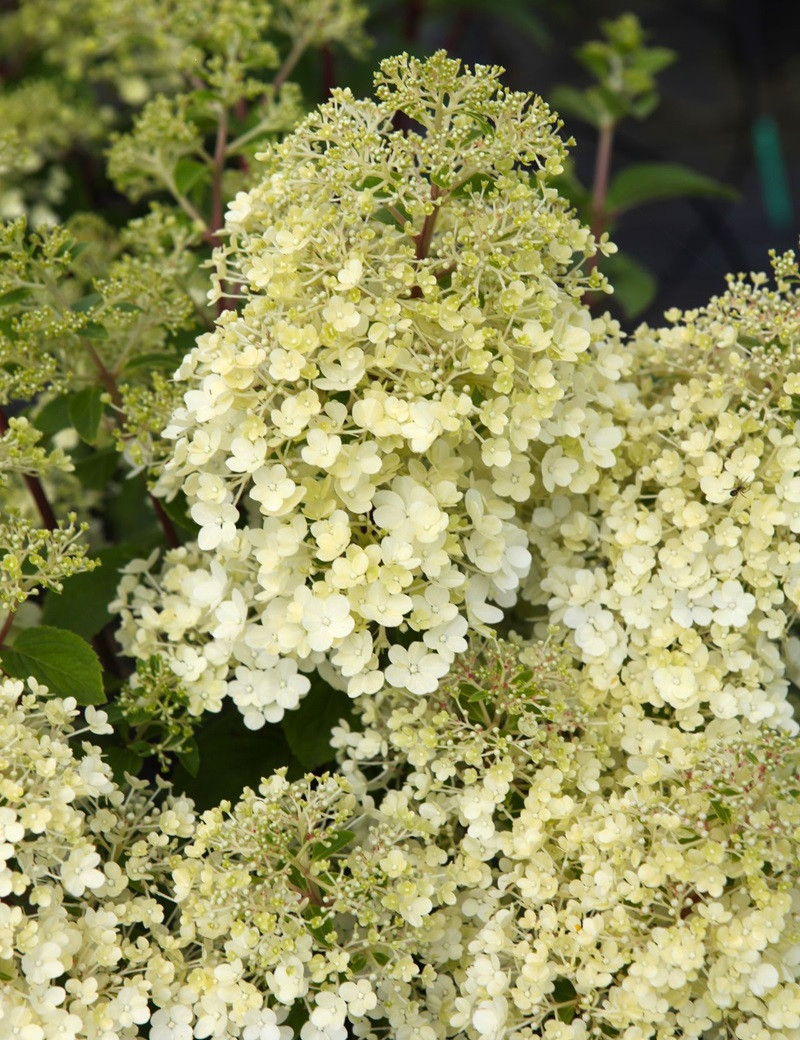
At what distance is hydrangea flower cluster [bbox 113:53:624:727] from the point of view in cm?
80

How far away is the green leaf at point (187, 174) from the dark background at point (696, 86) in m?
2.05

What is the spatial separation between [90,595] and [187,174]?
0.45m

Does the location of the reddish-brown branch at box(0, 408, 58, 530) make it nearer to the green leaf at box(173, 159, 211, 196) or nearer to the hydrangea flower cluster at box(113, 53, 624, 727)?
the hydrangea flower cluster at box(113, 53, 624, 727)

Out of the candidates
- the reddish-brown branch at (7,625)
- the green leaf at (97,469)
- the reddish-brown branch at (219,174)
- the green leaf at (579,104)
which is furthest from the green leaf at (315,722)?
the green leaf at (579,104)

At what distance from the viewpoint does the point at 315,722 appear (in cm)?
95

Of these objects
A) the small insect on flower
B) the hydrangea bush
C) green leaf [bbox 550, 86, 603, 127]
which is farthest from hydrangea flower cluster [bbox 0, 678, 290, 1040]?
green leaf [bbox 550, 86, 603, 127]

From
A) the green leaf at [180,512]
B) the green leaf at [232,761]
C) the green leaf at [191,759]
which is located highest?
the green leaf at [180,512]

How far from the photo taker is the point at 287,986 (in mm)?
760

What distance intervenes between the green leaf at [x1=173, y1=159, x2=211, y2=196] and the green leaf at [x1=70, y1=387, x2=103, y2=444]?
280 mm

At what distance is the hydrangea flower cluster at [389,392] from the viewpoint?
80cm

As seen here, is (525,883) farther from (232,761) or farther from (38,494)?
(38,494)

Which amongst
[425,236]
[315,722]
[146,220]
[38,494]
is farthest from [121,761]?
[146,220]

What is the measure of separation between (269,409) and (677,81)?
2.83 m

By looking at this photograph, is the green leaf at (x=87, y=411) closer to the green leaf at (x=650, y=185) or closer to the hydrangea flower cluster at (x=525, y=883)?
the hydrangea flower cluster at (x=525, y=883)
